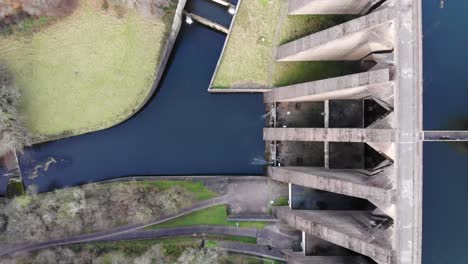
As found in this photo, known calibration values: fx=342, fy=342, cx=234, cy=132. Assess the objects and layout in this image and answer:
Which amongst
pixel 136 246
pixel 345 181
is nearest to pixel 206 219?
pixel 136 246

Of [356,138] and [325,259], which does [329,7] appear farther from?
[325,259]

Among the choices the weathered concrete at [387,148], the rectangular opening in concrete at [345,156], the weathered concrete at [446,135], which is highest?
the weathered concrete at [446,135]

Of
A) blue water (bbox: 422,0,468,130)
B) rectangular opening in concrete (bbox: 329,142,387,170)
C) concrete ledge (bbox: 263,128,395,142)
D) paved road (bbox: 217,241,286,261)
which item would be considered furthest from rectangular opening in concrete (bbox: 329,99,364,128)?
paved road (bbox: 217,241,286,261)

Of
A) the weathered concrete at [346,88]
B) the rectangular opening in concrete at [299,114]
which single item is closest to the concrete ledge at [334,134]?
the rectangular opening in concrete at [299,114]

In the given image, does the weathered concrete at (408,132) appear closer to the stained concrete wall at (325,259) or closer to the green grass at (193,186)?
the stained concrete wall at (325,259)

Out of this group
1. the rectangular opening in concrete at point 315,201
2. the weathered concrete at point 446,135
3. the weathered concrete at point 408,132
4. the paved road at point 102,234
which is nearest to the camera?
the weathered concrete at point 408,132

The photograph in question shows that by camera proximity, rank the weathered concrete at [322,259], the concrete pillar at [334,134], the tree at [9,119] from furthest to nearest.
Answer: the tree at [9,119]
the weathered concrete at [322,259]
the concrete pillar at [334,134]

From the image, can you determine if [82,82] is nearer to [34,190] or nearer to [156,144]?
[156,144]
